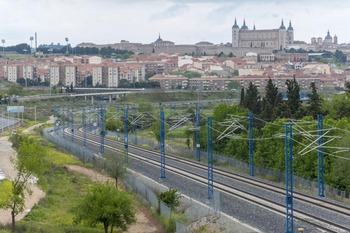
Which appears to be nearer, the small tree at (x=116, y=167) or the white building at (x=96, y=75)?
the small tree at (x=116, y=167)

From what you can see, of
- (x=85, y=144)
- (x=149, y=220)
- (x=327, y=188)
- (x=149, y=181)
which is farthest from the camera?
(x=85, y=144)

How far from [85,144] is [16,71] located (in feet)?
348

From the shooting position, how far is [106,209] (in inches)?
1027

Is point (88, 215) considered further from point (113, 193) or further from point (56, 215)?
point (56, 215)

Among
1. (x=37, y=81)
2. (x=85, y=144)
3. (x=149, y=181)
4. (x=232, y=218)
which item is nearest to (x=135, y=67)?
(x=37, y=81)

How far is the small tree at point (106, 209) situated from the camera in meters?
26.2

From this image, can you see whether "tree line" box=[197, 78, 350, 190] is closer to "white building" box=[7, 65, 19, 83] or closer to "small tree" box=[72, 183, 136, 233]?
"small tree" box=[72, 183, 136, 233]

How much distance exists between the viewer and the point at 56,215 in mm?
31156

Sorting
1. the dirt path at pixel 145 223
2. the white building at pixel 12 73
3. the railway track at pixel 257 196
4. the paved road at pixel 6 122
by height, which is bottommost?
the paved road at pixel 6 122

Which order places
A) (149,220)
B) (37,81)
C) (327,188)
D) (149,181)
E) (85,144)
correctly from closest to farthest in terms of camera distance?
(149,220) → (327,188) → (149,181) → (85,144) → (37,81)

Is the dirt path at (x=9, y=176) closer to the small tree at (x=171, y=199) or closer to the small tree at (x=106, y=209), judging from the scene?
the small tree at (x=106, y=209)

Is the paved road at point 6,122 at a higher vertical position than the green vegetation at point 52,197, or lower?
lower

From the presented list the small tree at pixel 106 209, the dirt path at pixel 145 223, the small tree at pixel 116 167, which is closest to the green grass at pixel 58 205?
the small tree at pixel 106 209

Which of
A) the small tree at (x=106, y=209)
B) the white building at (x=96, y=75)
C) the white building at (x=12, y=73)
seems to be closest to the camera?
the small tree at (x=106, y=209)
